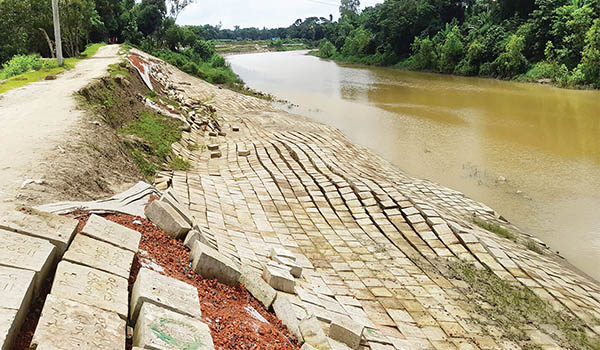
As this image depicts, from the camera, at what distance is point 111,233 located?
4215 mm

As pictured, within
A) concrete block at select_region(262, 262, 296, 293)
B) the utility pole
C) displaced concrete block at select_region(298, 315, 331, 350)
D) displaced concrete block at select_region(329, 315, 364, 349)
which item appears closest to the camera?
displaced concrete block at select_region(298, 315, 331, 350)

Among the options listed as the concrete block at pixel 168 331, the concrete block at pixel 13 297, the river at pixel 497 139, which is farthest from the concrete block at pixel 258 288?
the river at pixel 497 139

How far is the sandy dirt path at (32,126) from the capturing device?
591 cm

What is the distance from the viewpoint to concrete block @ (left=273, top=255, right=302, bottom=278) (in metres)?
5.77

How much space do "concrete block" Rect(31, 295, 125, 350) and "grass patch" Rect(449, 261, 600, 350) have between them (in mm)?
4258

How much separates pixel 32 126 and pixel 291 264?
18.8 ft

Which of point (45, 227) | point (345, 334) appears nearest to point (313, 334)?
point (345, 334)

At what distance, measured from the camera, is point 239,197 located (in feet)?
29.2

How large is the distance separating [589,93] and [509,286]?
26.1 metres

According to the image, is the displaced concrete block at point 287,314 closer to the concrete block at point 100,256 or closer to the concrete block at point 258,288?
the concrete block at point 258,288

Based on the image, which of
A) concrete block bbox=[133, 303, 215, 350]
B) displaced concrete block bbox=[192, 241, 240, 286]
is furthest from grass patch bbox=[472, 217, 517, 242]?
concrete block bbox=[133, 303, 215, 350]

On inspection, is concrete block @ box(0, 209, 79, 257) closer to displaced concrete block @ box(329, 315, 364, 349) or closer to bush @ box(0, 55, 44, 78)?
displaced concrete block @ box(329, 315, 364, 349)

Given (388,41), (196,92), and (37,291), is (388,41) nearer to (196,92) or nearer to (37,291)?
(196,92)

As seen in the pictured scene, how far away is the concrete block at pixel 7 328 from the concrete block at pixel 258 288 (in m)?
2.24
